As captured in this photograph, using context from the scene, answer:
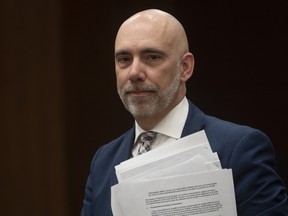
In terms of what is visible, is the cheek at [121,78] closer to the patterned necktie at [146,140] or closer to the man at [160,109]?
the man at [160,109]

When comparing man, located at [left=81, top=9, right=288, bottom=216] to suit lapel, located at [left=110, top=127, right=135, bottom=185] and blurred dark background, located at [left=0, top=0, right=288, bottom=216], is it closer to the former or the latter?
suit lapel, located at [left=110, top=127, right=135, bottom=185]

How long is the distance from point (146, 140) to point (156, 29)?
307mm

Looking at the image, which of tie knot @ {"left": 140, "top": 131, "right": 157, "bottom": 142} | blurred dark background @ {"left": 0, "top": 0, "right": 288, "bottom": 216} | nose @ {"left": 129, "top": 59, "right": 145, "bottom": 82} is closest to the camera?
nose @ {"left": 129, "top": 59, "right": 145, "bottom": 82}

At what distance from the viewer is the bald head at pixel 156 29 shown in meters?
1.83

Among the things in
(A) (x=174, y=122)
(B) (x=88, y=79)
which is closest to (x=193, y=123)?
(A) (x=174, y=122)

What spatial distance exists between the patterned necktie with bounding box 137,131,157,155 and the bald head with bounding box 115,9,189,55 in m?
0.24

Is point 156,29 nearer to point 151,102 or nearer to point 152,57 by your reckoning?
point 152,57

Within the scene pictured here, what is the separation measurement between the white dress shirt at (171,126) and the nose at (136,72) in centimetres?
15

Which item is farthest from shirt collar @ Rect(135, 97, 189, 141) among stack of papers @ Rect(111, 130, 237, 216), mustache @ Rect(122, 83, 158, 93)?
stack of papers @ Rect(111, 130, 237, 216)

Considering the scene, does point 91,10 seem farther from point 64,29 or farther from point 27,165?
point 27,165

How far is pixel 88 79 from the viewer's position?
3.32 m

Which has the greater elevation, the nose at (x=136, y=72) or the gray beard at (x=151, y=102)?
the nose at (x=136, y=72)

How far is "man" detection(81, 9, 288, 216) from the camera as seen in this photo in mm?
1685

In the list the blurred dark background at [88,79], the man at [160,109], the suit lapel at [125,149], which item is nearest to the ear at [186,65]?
the man at [160,109]
